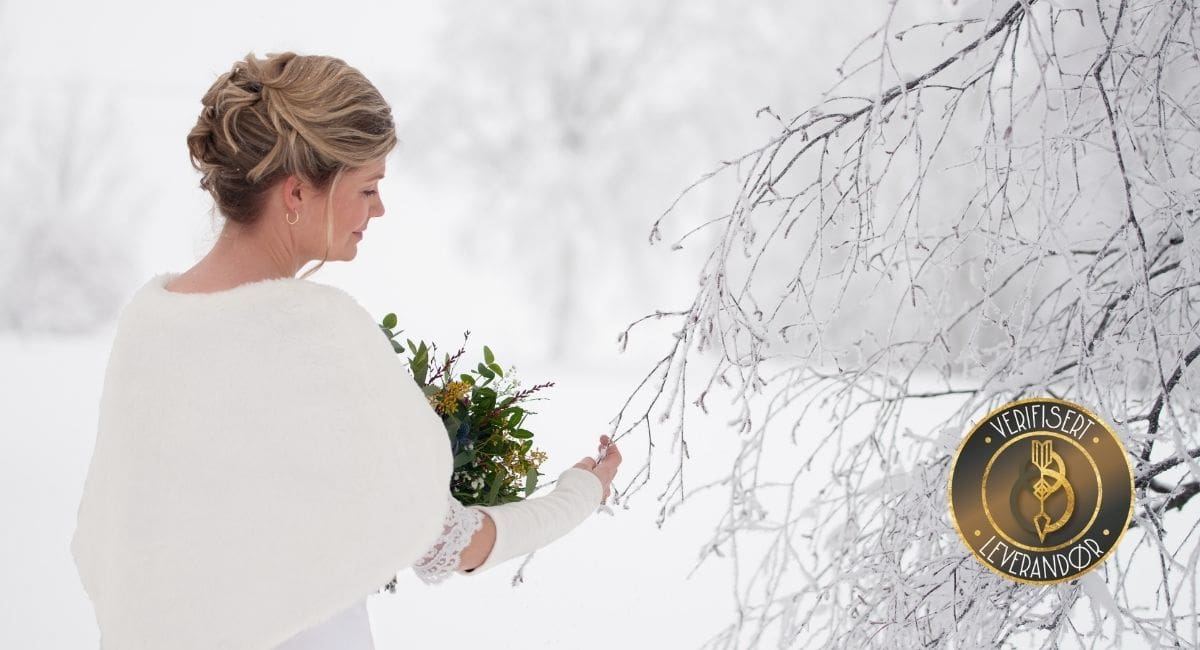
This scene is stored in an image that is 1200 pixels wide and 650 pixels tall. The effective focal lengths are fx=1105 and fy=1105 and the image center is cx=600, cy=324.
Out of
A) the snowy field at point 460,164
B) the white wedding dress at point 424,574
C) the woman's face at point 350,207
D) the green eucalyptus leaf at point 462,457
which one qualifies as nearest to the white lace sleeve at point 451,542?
the white wedding dress at point 424,574

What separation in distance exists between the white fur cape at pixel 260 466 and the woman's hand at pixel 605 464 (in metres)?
0.21

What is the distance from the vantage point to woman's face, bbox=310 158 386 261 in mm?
986

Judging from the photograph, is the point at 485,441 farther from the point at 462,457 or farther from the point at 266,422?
the point at 266,422

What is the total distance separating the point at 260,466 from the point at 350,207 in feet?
0.80

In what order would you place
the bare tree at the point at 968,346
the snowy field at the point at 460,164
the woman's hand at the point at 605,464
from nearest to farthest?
the bare tree at the point at 968,346 < the woman's hand at the point at 605,464 < the snowy field at the point at 460,164

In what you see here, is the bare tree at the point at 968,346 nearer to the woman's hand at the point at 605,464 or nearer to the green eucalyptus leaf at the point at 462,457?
the woman's hand at the point at 605,464

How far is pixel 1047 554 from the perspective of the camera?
Result: 1004mm

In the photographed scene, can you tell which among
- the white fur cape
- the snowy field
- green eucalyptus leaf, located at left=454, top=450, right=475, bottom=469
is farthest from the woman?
the snowy field

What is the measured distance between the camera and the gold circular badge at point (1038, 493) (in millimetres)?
980

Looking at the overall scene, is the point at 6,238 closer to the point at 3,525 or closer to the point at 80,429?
the point at 80,429

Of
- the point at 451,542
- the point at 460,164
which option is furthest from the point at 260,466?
the point at 460,164

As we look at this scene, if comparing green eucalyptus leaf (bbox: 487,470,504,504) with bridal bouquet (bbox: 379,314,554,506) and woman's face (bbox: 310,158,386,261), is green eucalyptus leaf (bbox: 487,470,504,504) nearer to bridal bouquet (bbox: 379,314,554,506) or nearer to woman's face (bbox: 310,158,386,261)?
bridal bouquet (bbox: 379,314,554,506)

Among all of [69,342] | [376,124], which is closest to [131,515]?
[376,124]

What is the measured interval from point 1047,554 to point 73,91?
335 centimetres
